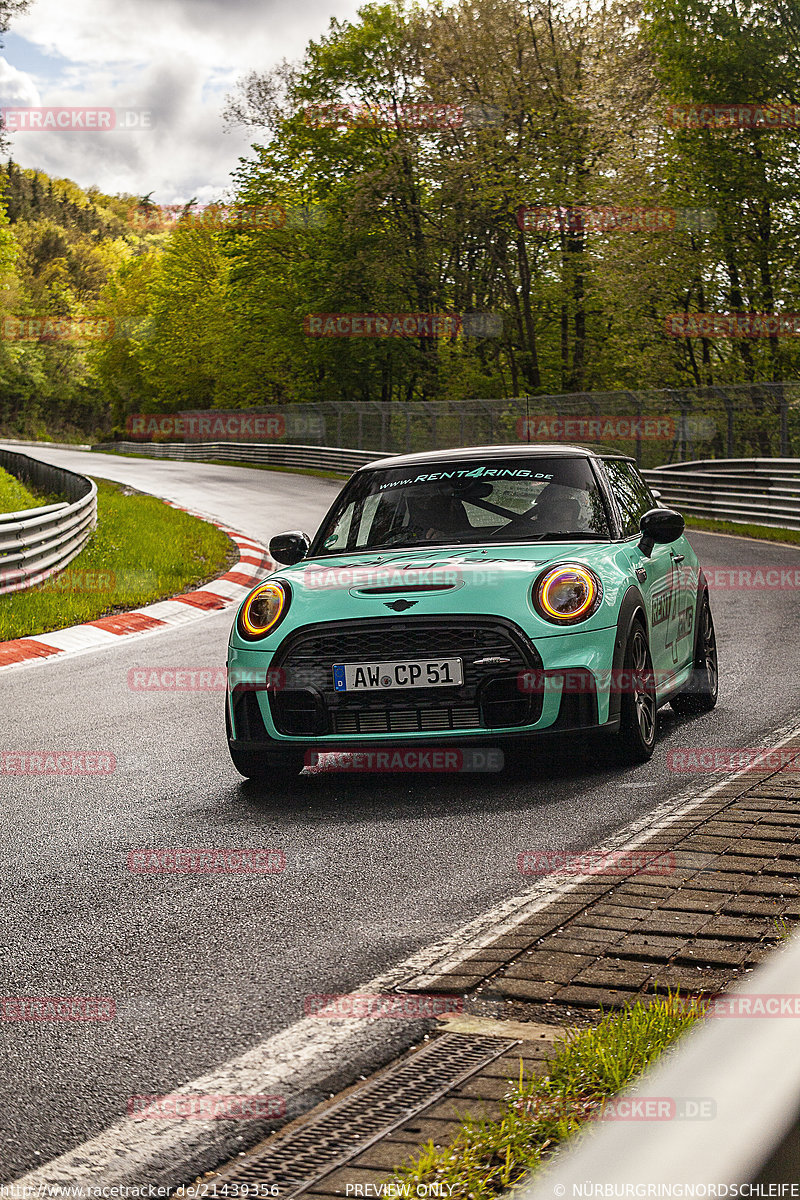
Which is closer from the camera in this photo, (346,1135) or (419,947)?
(346,1135)

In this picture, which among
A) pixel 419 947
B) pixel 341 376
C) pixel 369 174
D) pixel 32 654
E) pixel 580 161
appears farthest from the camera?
pixel 341 376

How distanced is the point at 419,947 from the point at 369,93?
151 ft

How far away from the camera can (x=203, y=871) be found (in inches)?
184

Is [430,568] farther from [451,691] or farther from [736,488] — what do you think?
[736,488]

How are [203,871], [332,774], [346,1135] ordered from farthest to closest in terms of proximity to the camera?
[332,774]
[203,871]
[346,1135]

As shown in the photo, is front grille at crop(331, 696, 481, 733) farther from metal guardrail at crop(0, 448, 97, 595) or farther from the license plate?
metal guardrail at crop(0, 448, 97, 595)

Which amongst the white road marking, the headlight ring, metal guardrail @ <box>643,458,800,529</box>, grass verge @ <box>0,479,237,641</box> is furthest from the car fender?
metal guardrail @ <box>643,458,800,529</box>

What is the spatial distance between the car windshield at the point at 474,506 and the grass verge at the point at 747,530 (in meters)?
12.3

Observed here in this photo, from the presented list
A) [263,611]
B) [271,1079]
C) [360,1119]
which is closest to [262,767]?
[263,611]

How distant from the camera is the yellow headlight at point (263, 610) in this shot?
19.1ft


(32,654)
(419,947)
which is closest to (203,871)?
(419,947)

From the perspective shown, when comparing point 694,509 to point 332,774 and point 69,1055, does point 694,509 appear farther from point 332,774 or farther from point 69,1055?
point 69,1055

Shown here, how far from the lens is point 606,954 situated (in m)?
3.50

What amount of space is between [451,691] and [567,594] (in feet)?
2.23
